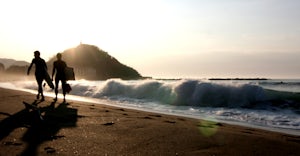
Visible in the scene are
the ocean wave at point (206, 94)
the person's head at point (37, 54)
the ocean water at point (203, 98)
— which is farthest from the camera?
the ocean wave at point (206, 94)

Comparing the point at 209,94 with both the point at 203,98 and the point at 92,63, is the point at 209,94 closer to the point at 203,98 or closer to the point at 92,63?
the point at 203,98

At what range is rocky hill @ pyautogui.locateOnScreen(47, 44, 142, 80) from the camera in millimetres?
Result: 102975

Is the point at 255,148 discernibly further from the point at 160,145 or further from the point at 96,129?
the point at 96,129

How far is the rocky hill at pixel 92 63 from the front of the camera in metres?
103

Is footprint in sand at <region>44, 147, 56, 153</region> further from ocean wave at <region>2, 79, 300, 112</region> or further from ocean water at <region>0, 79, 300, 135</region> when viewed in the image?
ocean wave at <region>2, 79, 300, 112</region>

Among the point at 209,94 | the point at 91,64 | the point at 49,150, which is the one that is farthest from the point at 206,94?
the point at 91,64

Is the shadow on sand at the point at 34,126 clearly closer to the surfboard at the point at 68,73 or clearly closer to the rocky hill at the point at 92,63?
the surfboard at the point at 68,73

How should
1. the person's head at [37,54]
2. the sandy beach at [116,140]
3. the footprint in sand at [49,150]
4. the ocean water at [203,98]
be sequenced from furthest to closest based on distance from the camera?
the ocean water at [203,98], the person's head at [37,54], the sandy beach at [116,140], the footprint in sand at [49,150]

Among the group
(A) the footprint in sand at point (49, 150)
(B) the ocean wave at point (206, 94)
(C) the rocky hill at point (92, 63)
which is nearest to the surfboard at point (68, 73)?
(B) the ocean wave at point (206, 94)

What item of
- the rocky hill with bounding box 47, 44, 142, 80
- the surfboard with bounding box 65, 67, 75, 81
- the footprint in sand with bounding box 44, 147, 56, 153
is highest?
the rocky hill with bounding box 47, 44, 142, 80

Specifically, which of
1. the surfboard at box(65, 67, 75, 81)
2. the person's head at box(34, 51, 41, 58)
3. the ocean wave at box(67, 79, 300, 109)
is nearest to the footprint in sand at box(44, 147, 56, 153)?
the person's head at box(34, 51, 41, 58)

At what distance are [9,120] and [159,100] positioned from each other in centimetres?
1272

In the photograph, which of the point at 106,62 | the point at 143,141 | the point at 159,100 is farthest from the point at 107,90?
the point at 106,62

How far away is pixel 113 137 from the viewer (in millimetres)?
5980
